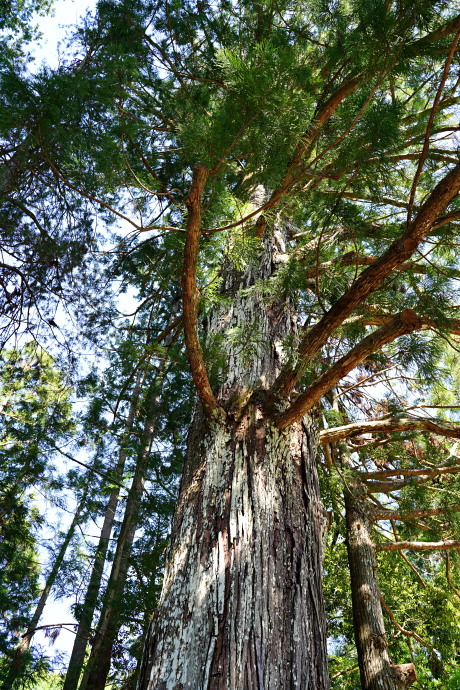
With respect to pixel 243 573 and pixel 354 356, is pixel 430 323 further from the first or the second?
pixel 243 573

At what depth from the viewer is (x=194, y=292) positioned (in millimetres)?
1977

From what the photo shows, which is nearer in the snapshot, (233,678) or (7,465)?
(233,678)

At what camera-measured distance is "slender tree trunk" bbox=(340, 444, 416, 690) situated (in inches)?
149

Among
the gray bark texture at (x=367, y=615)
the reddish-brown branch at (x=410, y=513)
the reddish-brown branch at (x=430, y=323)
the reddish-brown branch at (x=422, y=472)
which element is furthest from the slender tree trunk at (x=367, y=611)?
the reddish-brown branch at (x=430, y=323)

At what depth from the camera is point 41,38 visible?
6.97 meters

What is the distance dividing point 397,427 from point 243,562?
1451 millimetres

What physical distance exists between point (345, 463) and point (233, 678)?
4.16 meters

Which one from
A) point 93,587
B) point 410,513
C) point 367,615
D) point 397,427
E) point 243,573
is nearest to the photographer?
point 243,573

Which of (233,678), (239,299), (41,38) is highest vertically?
(41,38)

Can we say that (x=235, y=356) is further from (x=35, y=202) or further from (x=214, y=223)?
(x=35, y=202)

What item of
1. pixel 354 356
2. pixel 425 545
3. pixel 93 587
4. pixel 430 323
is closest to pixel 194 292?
pixel 354 356

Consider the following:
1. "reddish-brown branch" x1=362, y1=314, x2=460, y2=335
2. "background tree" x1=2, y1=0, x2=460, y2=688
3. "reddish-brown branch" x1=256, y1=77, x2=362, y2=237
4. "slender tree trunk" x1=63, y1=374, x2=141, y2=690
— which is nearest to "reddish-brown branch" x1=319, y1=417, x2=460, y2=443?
"background tree" x1=2, y1=0, x2=460, y2=688

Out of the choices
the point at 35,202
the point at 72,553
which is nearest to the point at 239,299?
the point at 35,202

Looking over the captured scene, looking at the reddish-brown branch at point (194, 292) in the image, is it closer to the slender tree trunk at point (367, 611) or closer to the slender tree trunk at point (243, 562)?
the slender tree trunk at point (243, 562)
